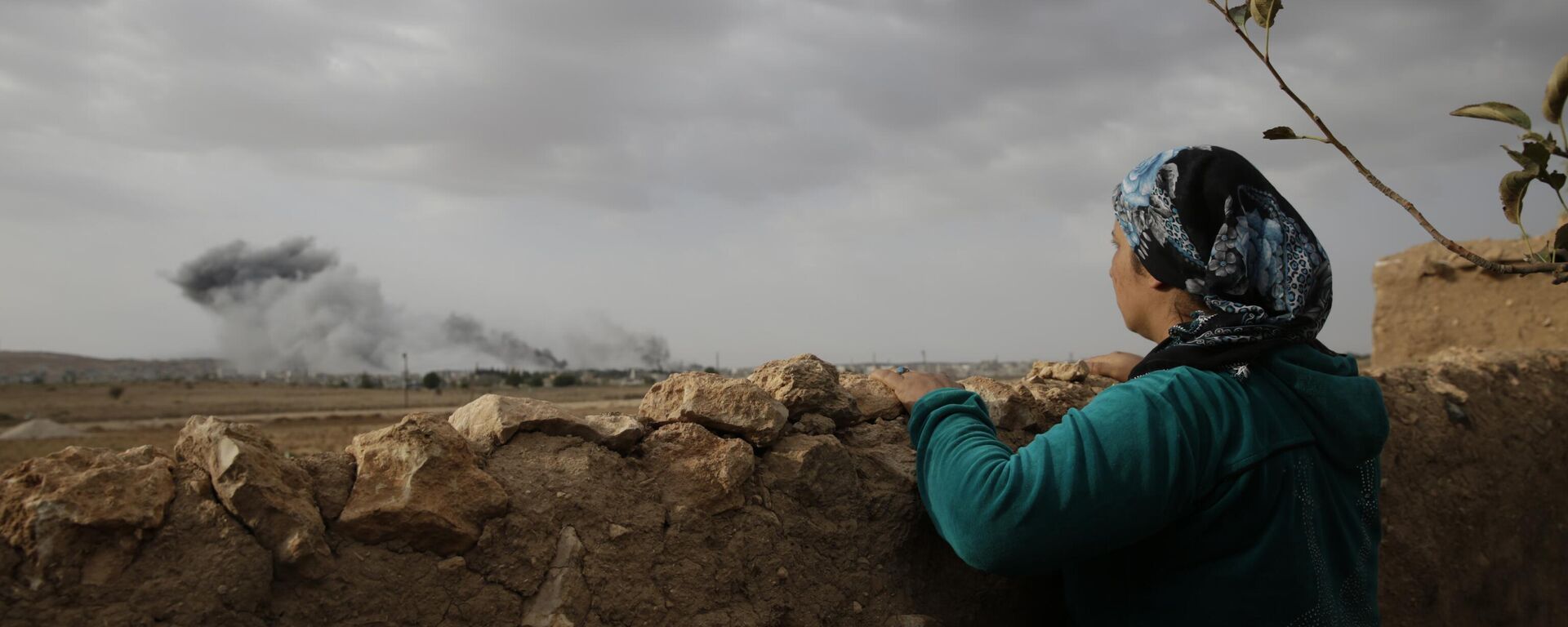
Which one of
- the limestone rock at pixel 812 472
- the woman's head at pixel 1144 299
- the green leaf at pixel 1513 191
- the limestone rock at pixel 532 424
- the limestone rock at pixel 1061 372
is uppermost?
the green leaf at pixel 1513 191

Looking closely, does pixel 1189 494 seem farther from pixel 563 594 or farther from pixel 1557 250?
pixel 563 594

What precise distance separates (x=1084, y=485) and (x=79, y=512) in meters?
1.50

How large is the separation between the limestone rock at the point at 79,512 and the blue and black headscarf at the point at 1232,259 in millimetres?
1688

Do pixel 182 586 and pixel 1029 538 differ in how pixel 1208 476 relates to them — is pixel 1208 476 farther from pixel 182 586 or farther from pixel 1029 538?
pixel 182 586

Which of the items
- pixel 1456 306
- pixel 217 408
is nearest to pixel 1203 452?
pixel 1456 306

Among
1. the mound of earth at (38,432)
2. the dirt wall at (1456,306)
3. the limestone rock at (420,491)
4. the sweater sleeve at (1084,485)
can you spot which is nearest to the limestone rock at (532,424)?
the limestone rock at (420,491)

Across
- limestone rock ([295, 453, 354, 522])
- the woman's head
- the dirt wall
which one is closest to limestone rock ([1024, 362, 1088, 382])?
the woman's head

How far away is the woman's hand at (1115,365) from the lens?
2.53 m

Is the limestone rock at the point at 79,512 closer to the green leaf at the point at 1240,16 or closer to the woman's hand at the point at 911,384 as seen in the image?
the woman's hand at the point at 911,384

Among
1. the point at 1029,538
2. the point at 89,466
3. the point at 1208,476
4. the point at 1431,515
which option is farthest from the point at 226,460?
the point at 1431,515

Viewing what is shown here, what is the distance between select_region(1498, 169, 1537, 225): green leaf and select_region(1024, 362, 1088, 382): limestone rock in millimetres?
1183

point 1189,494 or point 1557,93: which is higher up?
point 1557,93

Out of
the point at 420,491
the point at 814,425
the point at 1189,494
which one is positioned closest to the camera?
the point at 1189,494

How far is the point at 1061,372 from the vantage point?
275 cm
